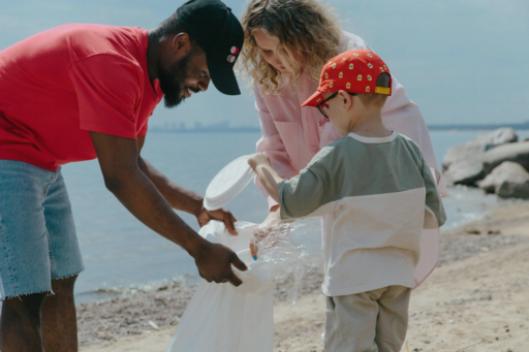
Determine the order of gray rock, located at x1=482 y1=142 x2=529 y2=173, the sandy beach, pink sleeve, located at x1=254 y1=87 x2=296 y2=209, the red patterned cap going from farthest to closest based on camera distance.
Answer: gray rock, located at x1=482 y1=142 x2=529 y2=173
the sandy beach
pink sleeve, located at x1=254 y1=87 x2=296 y2=209
the red patterned cap

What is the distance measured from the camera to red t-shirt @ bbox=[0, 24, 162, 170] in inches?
122

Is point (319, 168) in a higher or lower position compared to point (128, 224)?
higher

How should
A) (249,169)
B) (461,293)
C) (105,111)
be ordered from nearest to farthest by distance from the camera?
(105,111), (249,169), (461,293)

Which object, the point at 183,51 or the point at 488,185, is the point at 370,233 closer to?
the point at 183,51

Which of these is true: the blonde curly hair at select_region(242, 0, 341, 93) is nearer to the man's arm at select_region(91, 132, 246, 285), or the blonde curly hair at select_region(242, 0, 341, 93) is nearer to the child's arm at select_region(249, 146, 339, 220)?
the child's arm at select_region(249, 146, 339, 220)

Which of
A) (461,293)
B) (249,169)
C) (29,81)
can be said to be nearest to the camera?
(29,81)

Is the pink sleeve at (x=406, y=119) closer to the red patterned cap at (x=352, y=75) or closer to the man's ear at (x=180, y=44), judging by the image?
the red patterned cap at (x=352, y=75)

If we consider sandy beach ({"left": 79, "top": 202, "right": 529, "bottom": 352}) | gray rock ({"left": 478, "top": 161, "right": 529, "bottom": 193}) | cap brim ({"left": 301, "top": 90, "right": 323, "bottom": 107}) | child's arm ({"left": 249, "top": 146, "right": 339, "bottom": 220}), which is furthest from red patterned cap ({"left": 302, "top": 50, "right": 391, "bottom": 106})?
gray rock ({"left": 478, "top": 161, "right": 529, "bottom": 193})

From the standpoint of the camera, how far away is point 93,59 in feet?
10.3

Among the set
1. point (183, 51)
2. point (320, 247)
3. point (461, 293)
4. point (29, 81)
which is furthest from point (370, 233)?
point (461, 293)

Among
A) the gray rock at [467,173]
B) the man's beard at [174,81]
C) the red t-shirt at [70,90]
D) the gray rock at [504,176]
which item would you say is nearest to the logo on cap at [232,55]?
the man's beard at [174,81]

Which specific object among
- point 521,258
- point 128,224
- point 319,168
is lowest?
point 128,224

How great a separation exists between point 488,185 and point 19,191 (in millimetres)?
17540

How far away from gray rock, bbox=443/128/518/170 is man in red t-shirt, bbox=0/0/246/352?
65.2 ft
